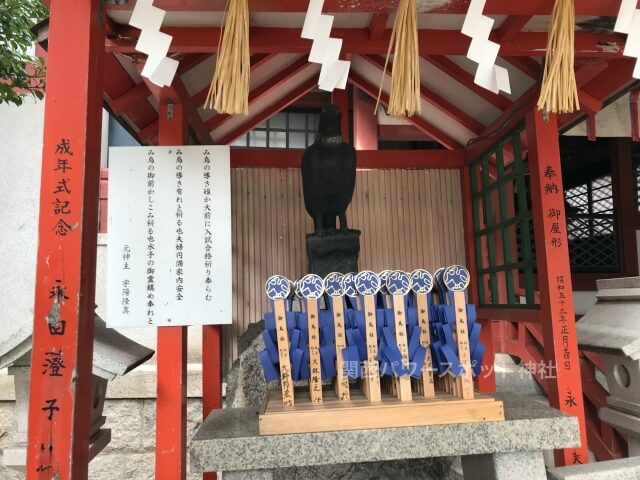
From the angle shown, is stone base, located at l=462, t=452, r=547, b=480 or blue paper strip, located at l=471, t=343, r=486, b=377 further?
blue paper strip, located at l=471, t=343, r=486, b=377

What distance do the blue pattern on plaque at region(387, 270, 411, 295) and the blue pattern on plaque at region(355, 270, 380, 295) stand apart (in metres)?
0.06

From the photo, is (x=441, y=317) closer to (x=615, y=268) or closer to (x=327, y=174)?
(x=327, y=174)

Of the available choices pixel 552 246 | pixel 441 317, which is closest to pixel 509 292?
pixel 552 246

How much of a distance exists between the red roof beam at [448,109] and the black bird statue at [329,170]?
2.56 feet

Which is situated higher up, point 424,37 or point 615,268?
point 424,37

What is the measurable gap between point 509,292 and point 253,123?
8.74 feet

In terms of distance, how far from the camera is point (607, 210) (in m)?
6.26

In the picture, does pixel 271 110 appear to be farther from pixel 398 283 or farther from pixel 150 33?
pixel 398 283

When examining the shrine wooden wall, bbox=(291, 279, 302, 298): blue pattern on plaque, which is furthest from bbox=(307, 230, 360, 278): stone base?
bbox=(291, 279, 302, 298): blue pattern on plaque

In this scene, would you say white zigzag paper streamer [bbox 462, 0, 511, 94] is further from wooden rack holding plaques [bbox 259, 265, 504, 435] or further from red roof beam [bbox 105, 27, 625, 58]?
wooden rack holding plaques [bbox 259, 265, 504, 435]

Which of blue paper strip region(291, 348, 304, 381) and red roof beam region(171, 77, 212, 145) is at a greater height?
red roof beam region(171, 77, 212, 145)

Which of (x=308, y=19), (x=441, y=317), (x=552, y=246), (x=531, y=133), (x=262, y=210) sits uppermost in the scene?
(x=308, y=19)

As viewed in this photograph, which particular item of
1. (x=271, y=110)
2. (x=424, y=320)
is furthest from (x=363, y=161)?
(x=424, y=320)

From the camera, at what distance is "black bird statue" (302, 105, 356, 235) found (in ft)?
11.5
